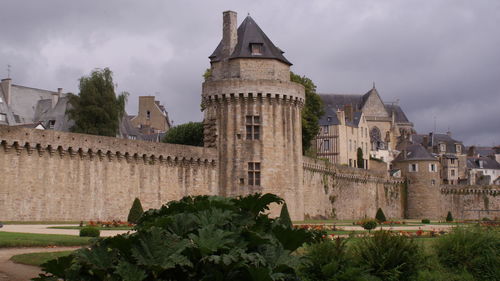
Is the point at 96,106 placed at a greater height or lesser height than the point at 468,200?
greater

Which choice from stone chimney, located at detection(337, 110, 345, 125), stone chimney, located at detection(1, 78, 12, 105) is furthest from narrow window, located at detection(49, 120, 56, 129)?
stone chimney, located at detection(337, 110, 345, 125)

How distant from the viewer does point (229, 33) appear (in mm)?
43531

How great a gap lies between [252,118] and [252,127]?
21.3 inches

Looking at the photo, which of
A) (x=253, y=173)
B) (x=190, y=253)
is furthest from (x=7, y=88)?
(x=190, y=253)

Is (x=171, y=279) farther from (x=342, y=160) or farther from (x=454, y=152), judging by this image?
(x=454, y=152)

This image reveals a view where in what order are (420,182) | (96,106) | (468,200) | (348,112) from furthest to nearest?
(348,112) < (468,200) < (420,182) < (96,106)

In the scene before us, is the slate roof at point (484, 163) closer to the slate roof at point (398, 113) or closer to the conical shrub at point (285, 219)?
the slate roof at point (398, 113)

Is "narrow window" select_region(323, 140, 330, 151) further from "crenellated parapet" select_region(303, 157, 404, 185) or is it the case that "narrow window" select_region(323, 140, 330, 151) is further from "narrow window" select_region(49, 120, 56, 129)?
"narrow window" select_region(49, 120, 56, 129)

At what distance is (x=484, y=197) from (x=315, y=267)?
72247mm

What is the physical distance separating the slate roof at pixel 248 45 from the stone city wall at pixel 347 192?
37.2ft

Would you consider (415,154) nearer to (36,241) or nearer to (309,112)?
(309,112)

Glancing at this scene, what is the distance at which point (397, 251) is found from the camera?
14.6m

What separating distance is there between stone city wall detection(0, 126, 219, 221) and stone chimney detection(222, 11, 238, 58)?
246 inches

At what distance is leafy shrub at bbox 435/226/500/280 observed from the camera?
16.6 m
